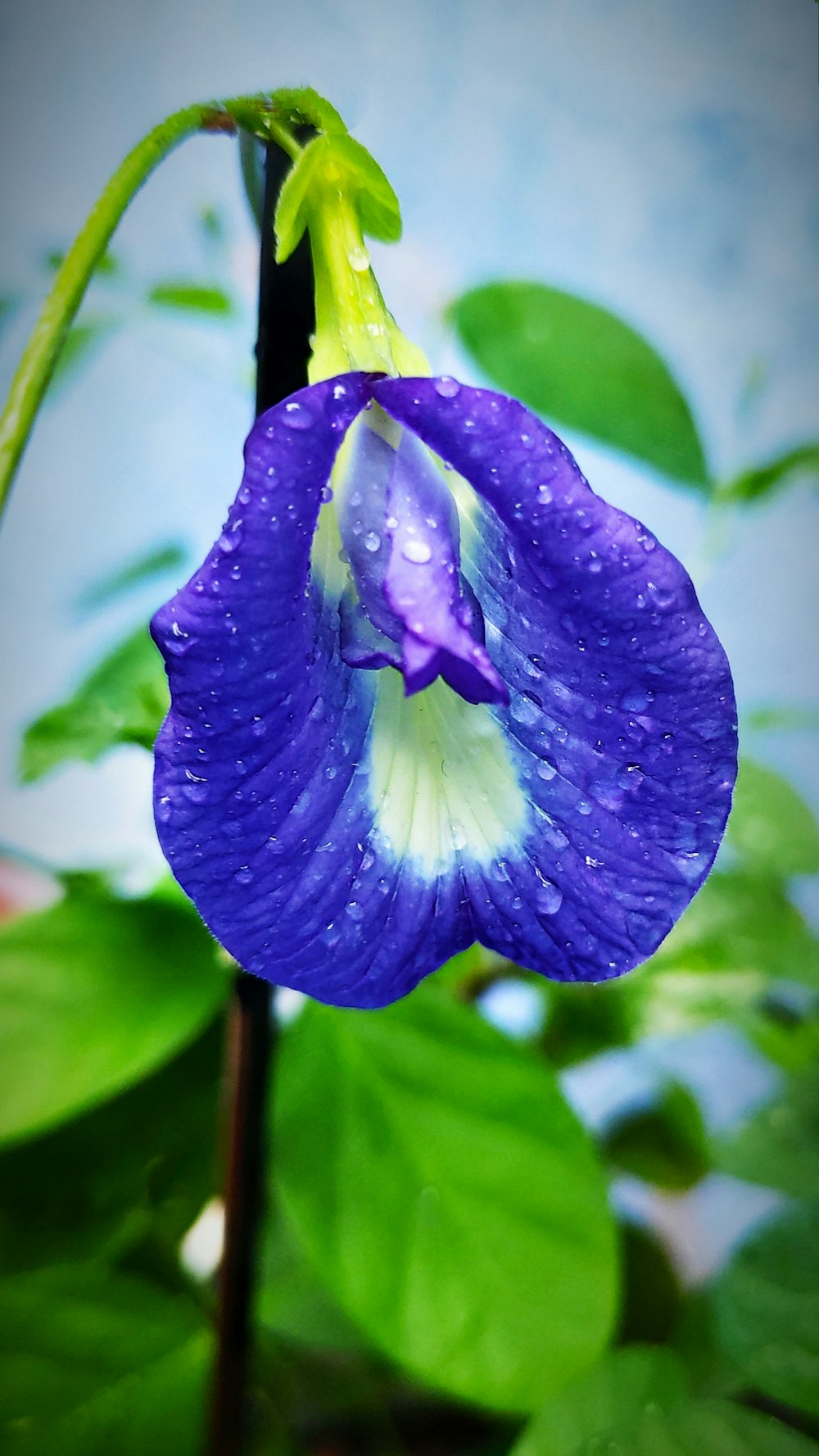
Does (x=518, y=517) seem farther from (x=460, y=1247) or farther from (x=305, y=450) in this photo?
(x=460, y=1247)

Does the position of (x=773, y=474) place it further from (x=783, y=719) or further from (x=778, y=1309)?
(x=778, y=1309)

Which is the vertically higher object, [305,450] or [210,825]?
[305,450]

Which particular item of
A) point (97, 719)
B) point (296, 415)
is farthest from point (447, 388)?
point (97, 719)

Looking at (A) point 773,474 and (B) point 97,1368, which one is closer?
(B) point 97,1368

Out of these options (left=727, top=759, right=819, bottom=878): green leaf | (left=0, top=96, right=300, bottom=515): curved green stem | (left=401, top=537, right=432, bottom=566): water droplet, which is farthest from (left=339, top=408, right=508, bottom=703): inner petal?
(left=727, top=759, right=819, bottom=878): green leaf

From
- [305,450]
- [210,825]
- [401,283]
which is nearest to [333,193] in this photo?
[305,450]

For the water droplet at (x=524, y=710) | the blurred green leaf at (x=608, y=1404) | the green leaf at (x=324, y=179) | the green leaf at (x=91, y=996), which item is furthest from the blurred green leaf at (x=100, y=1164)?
the green leaf at (x=324, y=179)

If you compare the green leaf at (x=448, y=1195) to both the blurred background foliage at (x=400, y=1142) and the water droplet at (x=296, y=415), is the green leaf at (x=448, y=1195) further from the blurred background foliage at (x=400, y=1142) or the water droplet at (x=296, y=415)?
the water droplet at (x=296, y=415)
